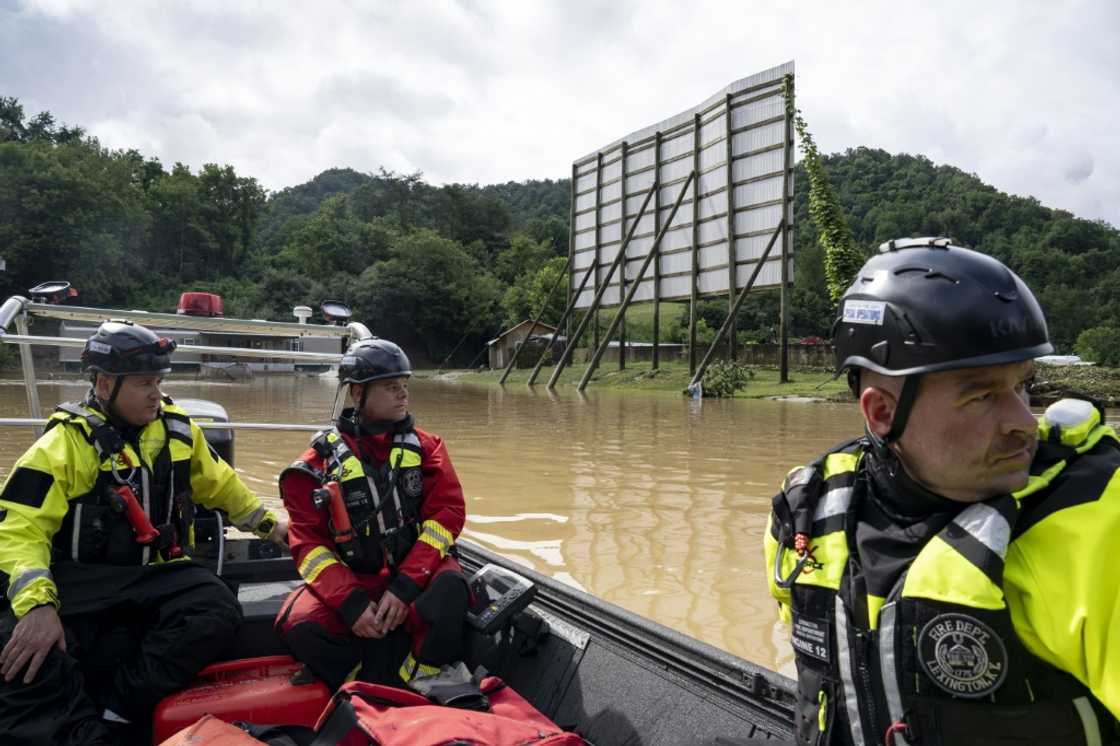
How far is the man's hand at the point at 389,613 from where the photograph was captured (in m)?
2.38

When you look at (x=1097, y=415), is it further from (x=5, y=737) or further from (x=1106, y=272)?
(x=1106, y=272)

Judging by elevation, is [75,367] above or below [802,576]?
above

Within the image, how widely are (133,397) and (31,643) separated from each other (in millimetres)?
773

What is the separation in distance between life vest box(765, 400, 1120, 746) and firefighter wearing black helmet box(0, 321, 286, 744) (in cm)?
188

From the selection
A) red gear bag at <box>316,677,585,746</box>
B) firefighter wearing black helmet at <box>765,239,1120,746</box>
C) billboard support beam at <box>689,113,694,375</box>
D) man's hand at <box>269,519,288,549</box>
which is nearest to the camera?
firefighter wearing black helmet at <box>765,239,1120,746</box>

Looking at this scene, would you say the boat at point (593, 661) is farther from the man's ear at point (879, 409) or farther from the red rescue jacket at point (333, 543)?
the man's ear at point (879, 409)

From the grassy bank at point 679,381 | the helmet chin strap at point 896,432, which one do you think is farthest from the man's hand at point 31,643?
the grassy bank at point 679,381

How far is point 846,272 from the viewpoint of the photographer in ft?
60.4

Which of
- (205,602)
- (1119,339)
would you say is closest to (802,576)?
(205,602)

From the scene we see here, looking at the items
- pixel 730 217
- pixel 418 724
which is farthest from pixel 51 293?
pixel 730 217

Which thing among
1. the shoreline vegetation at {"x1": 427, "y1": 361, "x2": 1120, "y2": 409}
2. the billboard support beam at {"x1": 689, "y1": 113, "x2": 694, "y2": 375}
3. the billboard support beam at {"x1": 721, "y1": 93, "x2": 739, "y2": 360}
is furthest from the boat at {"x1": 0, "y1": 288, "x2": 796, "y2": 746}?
the billboard support beam at {"x1": 689, "y1": 113, "x2": 694, "y2": 375}

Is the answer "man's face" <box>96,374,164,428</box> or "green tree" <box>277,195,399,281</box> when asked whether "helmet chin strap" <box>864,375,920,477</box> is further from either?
"green tree" <box>277,195,399,281</box>

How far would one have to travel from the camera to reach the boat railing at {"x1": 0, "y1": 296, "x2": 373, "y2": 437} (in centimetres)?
322

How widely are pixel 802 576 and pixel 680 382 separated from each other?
20.3 metres
